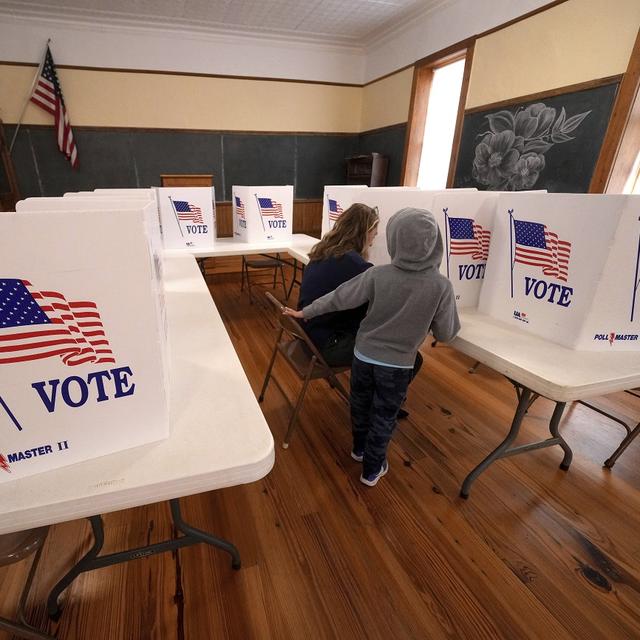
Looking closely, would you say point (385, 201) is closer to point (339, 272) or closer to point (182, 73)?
point (339, 272)

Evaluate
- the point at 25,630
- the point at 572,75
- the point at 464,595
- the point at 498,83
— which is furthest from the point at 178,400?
the point at 498,83

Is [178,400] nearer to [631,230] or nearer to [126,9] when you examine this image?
[631,230]

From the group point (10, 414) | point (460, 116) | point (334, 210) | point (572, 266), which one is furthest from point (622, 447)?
point (460, 116)

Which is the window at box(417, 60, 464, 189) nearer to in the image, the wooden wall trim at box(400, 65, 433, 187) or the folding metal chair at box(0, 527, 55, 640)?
the wooden wall trim at box(400, 65, 433, 187)

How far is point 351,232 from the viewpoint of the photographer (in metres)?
1.61

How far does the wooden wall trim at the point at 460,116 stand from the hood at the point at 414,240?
3.17 meters

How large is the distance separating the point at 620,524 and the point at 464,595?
767 millimetres

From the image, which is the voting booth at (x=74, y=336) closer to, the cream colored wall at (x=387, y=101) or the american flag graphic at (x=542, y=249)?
the american flag graphic at (x=542, y=249)

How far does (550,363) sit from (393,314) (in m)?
0.51

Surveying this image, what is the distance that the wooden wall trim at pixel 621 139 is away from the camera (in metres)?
2.34

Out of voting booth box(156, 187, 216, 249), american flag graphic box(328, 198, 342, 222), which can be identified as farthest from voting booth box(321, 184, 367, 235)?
voting booth box(156, 187, 216, 249)

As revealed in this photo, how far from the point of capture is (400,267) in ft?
4.03

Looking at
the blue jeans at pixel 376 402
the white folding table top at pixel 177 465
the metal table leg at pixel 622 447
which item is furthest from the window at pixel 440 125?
the white folding table top at pixel 177 465

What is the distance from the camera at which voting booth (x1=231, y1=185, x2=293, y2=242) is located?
9.61 feet
